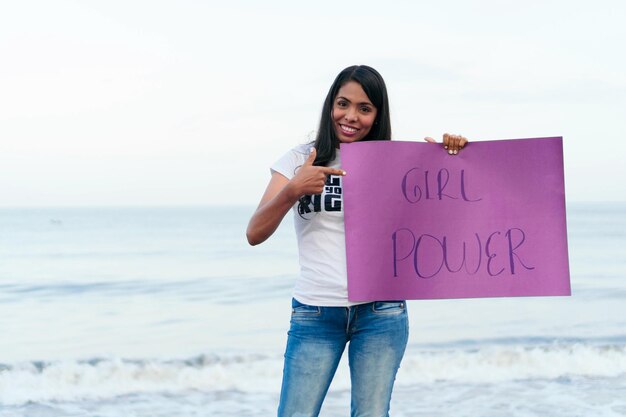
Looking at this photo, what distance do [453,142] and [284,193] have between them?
59 centimetres

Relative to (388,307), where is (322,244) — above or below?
above

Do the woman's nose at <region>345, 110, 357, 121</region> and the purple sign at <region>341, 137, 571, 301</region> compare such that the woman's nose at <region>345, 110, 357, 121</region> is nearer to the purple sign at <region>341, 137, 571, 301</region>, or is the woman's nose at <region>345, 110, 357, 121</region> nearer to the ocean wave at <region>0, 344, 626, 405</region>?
the purple sign at <region>341, 137, 571, 301</region>

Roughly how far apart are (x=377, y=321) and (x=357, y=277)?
0.15 m

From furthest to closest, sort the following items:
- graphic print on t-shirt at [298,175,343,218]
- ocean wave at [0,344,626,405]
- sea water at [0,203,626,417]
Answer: ocean wave at [0,344,626,405] < sea water at [0,203,626,417] < graphic print on t-shirt at [298,175,343,218]

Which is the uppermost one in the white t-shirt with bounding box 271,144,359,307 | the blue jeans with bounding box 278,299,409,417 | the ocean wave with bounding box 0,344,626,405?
the white t-shirt with bounding box 271,144,359,307

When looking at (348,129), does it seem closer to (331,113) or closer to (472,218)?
(331,113)

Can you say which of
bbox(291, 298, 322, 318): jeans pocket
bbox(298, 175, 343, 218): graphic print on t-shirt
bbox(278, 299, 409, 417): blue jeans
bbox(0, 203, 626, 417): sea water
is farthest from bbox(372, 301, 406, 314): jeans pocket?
bbox(0, 203, 626, 417): sea water

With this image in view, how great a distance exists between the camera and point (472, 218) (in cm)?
252

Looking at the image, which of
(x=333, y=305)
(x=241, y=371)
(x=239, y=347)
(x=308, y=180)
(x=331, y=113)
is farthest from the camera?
(x=239, y=347)

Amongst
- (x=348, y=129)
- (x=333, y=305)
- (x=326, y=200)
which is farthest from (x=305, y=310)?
(x=348, y=129)

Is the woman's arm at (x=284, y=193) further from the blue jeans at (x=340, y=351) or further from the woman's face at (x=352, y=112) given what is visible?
the blue jeans at (x=340, y=351)

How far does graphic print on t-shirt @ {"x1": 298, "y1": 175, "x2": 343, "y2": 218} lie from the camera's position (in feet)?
7.80

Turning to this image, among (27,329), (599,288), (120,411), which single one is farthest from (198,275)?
(120,411)

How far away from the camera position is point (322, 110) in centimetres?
252
